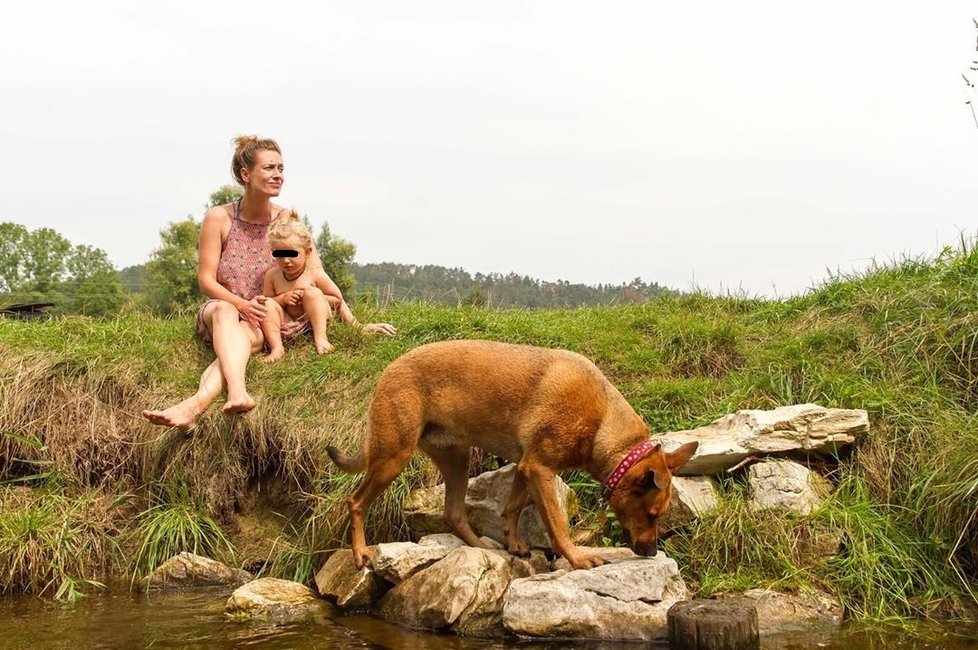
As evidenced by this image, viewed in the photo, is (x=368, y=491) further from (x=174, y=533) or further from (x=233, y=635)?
(x=174, y=533)

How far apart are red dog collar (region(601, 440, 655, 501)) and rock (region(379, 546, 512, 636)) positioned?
93 cm

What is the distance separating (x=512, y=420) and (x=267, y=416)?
2.91 metres

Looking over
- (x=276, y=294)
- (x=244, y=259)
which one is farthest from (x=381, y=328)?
(x=244, y=259)

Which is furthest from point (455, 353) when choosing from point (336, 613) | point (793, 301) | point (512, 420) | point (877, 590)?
point (793, 301)

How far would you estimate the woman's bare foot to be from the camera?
756 cm

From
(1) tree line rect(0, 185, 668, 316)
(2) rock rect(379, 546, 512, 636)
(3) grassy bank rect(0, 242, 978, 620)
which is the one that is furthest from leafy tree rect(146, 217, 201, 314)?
(2) rock rect(379, 546, 512, 636)

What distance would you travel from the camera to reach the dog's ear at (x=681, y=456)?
19.6 ft

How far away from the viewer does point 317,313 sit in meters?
9.34

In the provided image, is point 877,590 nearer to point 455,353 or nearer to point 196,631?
point 455,353

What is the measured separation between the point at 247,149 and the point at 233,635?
16.9 ft

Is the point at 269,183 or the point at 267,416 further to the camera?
the point at 269,183

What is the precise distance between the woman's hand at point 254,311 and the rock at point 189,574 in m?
2.58

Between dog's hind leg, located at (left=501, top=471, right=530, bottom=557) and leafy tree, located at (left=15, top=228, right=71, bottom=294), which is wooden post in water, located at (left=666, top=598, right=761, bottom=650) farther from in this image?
leafy tree, located at (left=15, top=228, right=71, bottom=294)

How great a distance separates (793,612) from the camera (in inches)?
234
